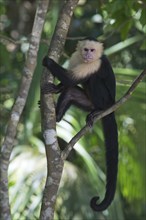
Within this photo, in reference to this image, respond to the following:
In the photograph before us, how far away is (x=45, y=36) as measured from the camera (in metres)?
4.68

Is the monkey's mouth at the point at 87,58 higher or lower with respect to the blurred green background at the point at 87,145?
higher

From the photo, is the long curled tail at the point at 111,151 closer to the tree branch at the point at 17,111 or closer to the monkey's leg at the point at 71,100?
the monkey's leg at the point at 71,100

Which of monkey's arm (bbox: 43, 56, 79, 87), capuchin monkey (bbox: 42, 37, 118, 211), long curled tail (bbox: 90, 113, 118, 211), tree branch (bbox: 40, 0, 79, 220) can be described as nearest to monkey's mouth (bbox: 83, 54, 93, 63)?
capuchin monkey (bbox: 42, 37, 118, 211)

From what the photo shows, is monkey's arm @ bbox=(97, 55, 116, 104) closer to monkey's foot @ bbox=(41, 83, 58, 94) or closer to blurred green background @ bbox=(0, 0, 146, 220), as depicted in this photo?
blurred green background @ bbox=(0, 0, 146, 220)

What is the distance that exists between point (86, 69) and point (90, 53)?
0.11 meters

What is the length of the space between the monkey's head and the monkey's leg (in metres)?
0.19

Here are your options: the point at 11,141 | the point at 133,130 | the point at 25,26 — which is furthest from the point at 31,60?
the point at 25,26

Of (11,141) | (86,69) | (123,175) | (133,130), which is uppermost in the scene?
(86,69)

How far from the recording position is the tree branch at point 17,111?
232cm

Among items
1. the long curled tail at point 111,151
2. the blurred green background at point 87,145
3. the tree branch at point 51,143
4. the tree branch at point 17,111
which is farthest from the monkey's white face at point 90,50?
the tree branch at point 51,143

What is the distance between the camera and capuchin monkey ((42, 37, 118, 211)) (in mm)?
2936

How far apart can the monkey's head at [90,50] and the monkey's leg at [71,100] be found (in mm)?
187

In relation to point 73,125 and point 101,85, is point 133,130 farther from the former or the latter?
point 101,85

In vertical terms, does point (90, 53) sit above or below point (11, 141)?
above
